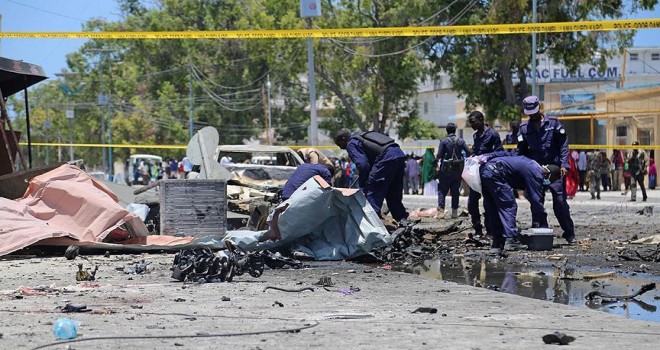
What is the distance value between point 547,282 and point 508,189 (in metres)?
2.91

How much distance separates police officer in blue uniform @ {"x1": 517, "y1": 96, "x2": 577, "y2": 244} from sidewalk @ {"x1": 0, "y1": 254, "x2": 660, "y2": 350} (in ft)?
11.1

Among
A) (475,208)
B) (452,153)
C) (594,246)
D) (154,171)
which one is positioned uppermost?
(452,153)

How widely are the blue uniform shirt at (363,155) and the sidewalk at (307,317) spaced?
12.9 ft

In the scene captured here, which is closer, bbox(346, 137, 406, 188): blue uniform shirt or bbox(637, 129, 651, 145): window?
bbox(346, 137, 406, 188): blue uniform shirt

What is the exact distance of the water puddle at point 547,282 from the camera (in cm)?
800

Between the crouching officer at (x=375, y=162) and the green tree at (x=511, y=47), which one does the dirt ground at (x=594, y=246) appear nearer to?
the crouching officer at (x=375, y=162)

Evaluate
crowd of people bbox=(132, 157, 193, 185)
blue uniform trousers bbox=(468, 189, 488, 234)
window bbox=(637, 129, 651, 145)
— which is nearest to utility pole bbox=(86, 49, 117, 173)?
crowd of people bbox=(132, 157, 193, 185)

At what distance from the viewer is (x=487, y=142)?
48.3 ft

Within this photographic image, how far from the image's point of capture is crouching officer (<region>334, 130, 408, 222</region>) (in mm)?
Result: 14094

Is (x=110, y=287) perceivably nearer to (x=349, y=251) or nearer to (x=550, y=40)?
(x=349, y=251)

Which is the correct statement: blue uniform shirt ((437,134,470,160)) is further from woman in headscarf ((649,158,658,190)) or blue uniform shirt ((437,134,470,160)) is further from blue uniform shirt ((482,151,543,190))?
woman in headscarf ((649,158,658,190))

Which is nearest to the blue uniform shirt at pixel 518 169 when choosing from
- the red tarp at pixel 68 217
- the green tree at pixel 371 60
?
the red tarp at pixel 68 217

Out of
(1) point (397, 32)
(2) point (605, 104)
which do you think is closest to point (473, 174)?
(1) point (397, 32)

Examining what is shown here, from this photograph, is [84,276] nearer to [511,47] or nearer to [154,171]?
[511,47]
